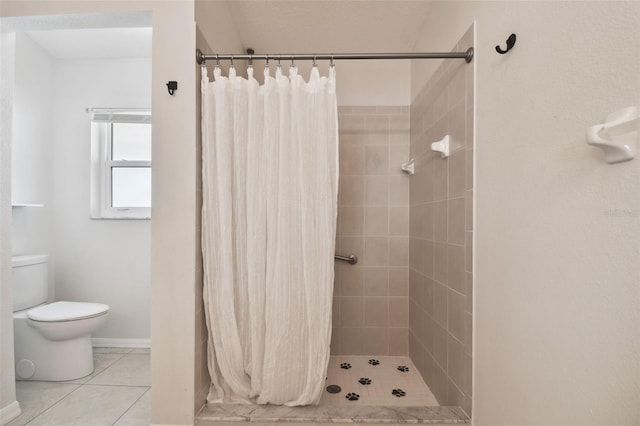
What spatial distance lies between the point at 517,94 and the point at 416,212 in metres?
1.26

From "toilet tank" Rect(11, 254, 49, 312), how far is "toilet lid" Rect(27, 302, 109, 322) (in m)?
0.15

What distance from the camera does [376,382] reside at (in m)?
2.00

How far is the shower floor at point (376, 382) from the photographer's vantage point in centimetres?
175

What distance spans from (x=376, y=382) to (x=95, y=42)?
10.6ft

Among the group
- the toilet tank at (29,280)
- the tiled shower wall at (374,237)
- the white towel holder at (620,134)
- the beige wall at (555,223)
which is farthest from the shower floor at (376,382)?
the toilet tank at (29,280)

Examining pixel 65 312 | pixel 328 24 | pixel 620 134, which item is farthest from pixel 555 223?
pixel 65 312

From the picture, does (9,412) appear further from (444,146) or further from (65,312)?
(444,146)

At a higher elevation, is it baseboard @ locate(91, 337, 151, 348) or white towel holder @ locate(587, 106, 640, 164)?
white towel holder @ locate(587, 106, 640, 164)

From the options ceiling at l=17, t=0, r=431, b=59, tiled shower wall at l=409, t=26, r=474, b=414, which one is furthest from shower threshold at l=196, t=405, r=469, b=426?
ceiling at l=17, t=0, r=431, b=59

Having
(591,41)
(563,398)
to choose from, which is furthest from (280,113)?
(563,398)

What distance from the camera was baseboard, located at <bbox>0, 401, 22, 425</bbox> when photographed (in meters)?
1.69

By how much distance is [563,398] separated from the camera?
0.85 meters

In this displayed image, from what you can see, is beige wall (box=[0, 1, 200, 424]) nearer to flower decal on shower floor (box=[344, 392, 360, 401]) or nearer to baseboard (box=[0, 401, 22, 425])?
flower decal on shower floor (box=[344, 392, 360, 401])

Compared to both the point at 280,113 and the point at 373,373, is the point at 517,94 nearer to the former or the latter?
the point at 280,113
